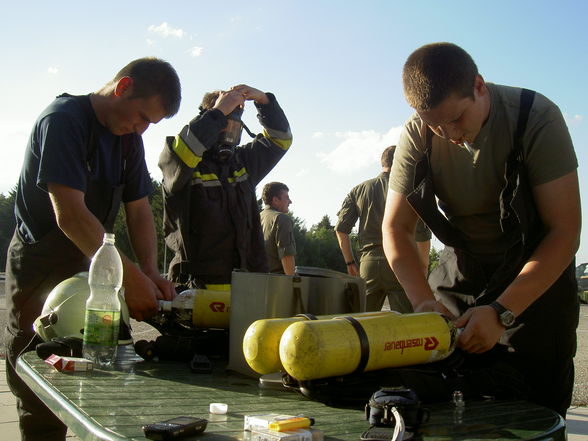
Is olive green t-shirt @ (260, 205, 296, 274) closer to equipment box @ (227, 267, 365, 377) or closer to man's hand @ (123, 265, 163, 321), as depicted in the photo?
man's hand @ (123, 265, 163, 321)

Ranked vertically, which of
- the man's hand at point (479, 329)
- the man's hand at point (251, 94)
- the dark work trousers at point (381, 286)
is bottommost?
the dark work trousers at point (381, 286)

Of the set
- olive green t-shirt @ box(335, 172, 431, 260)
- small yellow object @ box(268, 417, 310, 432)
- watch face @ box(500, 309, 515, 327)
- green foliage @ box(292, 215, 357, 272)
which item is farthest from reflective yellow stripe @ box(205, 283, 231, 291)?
green foliage @ box(292, 215, 357, 272)

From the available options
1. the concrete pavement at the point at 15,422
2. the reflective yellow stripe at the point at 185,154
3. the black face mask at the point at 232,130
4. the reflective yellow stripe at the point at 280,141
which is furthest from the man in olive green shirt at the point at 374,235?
the reflective yellow stripe at the point at 185,154

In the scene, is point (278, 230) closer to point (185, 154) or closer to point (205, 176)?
point (205, 176)

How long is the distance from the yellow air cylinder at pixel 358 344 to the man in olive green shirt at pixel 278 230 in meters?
4.93

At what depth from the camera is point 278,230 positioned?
6828 millimetres

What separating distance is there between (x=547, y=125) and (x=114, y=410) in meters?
1.63

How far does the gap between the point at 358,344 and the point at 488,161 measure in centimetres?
103

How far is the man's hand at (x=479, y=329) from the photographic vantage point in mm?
1752

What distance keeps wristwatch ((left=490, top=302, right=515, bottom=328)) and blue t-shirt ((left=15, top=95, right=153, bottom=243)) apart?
153 centimetres

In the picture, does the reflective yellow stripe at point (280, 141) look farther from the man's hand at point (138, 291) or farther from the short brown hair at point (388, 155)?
the short brown hair at point (388, 155)

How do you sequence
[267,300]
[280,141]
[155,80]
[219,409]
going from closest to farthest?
[219,409] < [267,300] < [155,80] < [280,141]

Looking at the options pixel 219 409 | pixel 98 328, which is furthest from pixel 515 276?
pixel 98 328

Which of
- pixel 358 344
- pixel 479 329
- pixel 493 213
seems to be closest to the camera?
pixel 358 344
